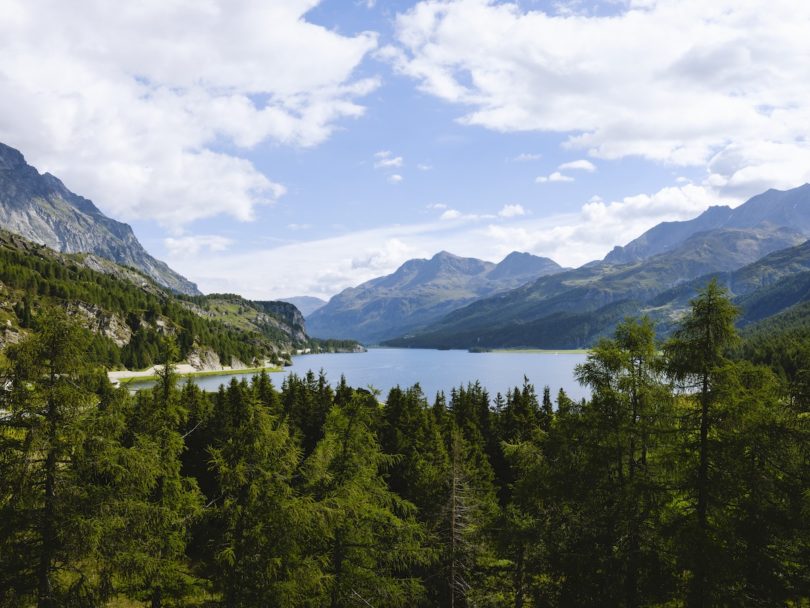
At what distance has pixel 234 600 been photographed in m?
15.9

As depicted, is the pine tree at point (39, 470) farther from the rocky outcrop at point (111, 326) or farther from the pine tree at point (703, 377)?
the rocky outcrop at point (111, 326)

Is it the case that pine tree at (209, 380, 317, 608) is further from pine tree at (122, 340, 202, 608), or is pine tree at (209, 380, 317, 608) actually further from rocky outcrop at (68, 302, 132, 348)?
rocky outcrop at (68, 302, 132, 348)

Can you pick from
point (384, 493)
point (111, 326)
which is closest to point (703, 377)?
point (384, 493)

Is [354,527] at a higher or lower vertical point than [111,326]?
lower

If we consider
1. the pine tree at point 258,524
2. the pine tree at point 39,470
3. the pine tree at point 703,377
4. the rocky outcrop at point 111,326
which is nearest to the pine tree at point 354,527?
the pine tree at point 258,524

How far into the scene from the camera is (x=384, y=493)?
2291 centimetres

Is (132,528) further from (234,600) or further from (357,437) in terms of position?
(357,437)

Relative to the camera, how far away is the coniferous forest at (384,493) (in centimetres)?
1370

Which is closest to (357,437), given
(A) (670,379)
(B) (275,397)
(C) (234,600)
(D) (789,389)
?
(C) (234,600)

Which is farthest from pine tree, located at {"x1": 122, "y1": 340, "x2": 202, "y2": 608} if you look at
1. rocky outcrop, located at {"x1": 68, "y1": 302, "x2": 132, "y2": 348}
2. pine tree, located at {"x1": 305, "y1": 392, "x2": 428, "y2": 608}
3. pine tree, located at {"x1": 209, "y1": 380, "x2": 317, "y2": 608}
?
rocky outcrop, located at {"x1": 68, "y1": 302, "x2": 132, "y2": 348}

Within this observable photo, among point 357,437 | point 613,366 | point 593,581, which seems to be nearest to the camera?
point 593,581

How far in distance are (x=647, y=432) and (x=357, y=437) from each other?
11866 millimetres

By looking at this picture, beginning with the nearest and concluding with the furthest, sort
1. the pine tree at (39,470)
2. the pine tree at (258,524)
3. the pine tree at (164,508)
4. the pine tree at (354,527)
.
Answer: the pine tree at (39,470)
the pine tree at (258,524)
the pine tree at (164,508)
the pine tree at (354,527)

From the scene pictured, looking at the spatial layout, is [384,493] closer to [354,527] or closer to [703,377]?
[354,527]
